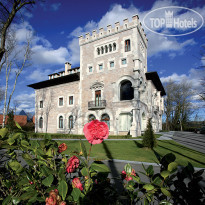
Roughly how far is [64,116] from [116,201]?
76.5ft

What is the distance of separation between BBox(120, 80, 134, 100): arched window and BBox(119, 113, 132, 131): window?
243cm

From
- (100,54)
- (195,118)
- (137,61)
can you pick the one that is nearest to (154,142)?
(137,61)

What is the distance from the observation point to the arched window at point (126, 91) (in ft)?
62.0

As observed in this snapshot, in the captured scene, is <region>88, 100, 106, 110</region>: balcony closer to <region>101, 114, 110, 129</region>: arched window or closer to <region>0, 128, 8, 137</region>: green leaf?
<region>101, 114, 110, 129</region>: arched window

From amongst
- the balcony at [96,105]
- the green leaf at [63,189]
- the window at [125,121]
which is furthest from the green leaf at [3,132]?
the balcony at [96,105]

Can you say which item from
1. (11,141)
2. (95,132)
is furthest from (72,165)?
(11,141)

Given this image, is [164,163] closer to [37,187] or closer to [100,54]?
[37,187]

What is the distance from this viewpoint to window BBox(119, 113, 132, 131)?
1841 cm

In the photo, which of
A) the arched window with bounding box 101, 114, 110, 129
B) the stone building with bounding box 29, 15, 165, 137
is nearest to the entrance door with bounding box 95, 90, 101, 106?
the stone building with bounding box 29, 15, 165, 137

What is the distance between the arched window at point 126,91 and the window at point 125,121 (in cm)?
243

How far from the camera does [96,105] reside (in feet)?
67.4

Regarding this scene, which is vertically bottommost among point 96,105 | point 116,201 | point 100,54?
point 116,201

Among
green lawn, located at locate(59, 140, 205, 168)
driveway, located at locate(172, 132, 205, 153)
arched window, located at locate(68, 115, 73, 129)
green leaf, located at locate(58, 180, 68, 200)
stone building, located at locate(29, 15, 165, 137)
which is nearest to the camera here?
green leaf, located at locate(58, 180, 68, 200)

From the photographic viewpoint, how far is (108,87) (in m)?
19.9
